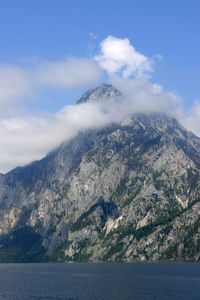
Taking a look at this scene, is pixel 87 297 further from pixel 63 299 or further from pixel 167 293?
pixel 167 293

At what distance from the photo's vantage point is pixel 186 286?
186 metres

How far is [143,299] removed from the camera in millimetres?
150375

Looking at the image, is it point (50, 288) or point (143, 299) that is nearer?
point (143, 299)

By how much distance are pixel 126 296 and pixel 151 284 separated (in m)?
44.4

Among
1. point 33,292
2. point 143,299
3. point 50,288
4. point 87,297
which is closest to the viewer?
point 143,299

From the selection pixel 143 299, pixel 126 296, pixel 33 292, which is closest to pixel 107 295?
pixel 126 296

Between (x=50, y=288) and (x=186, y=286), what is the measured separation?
74034 millimetres

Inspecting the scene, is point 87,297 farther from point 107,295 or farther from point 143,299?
point 143,299

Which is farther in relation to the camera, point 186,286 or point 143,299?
point 186,286

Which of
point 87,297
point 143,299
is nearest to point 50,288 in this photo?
point 87,297

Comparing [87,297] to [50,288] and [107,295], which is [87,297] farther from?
[50,288]

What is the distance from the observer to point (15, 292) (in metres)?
184

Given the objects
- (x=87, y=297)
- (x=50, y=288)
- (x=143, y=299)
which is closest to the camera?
(x=143, y=299)

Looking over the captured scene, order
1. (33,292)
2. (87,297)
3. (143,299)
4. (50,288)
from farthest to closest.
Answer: (50,288), (33,292), (87,297), (143,299)
